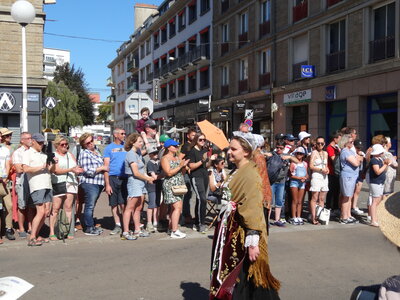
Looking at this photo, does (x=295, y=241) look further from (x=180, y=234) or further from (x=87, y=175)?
(x=87, y=175)

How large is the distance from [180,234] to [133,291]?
2878 millimetres

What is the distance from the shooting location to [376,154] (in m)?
8.88

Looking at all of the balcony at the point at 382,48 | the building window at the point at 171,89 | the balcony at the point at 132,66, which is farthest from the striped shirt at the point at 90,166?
the balcony at the point at 132,66

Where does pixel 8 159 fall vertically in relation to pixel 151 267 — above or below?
above

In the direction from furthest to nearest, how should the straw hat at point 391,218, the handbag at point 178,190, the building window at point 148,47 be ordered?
the building window at point 148,47
the handbag at point 178,190
the straw hat at point 391,218

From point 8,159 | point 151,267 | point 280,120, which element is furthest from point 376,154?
point 280,120

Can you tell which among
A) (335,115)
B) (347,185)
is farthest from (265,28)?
(347,185)

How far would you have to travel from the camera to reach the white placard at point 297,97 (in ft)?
73.5

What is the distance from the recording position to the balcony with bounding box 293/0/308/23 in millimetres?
22578

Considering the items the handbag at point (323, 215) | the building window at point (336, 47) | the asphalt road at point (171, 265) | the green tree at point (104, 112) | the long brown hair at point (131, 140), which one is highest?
the green tree at point (104, 112)

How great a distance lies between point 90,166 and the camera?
7.93 m

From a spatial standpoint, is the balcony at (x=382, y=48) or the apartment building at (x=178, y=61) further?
the apartment building at (x=178, y=61)

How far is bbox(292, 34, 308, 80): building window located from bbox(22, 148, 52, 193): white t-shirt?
18090 mm

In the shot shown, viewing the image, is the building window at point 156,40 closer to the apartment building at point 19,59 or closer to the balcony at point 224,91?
the balcony at point 224,91
